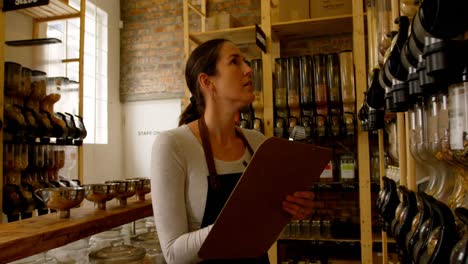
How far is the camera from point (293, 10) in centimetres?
341

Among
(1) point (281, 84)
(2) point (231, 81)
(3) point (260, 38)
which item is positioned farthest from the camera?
(1) point (281, 84)

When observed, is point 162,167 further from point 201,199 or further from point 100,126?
point 100,126

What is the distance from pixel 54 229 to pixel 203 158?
534 millimetres

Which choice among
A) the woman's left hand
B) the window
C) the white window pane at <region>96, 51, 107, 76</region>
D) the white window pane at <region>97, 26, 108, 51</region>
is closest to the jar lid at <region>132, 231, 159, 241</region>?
the woman's left hand

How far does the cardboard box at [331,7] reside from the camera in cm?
330

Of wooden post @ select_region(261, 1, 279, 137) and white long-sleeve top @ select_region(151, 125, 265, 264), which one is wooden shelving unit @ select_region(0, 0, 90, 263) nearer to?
white long-sleeve top @ select_region(151, 125, 265, 264)

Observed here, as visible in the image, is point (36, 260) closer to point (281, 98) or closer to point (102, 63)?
point (281, 98)

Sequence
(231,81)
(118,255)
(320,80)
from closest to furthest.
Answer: (231,81) → (118,255) → (320,80)

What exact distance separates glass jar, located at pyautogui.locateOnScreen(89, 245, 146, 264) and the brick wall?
327cm

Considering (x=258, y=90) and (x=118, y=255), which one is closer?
(x=118, y=255)

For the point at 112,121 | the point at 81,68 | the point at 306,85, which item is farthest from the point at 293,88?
the point at 112,121

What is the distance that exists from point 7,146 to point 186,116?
1.70m

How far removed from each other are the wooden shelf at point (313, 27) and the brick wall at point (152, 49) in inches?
55.2

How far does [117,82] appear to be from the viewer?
5.01 m
